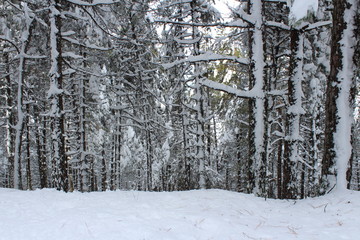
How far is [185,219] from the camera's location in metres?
3.41

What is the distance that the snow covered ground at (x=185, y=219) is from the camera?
2.76 m

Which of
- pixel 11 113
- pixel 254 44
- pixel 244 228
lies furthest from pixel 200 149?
pixel 11 113

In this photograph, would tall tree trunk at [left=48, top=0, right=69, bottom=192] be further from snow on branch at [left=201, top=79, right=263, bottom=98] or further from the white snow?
the white snow

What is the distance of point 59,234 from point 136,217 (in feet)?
3.29

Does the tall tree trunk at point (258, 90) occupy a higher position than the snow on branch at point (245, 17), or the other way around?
the snow on branch at point (245, 17)

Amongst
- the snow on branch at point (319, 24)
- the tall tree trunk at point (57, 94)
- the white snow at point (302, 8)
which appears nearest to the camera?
the white snow at point (302, 8)

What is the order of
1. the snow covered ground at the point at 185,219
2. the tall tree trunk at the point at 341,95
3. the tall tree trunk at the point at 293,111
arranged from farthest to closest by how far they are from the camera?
the tall tree trunk at the point at 293,111, the tall tree trunk at the point at 341,95, the snow covered ground at the point at 185,219

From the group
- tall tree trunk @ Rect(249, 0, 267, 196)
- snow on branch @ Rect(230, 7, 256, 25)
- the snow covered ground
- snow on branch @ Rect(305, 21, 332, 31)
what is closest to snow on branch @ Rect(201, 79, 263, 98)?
tall tree trunk @ Rect(249, 0, 267, 196)

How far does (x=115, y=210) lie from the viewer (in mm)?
3947

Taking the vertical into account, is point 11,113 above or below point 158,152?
above

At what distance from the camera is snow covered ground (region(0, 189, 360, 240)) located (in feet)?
9.04

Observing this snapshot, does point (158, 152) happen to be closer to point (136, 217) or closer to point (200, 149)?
point (200, 149)

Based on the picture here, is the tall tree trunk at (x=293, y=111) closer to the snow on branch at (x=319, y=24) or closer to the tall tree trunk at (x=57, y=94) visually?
the snow on branch at (x=319, y=24)

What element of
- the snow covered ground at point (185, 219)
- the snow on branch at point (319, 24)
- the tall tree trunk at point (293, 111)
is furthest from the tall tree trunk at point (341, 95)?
the tall tree trunk at point (293, 111)
